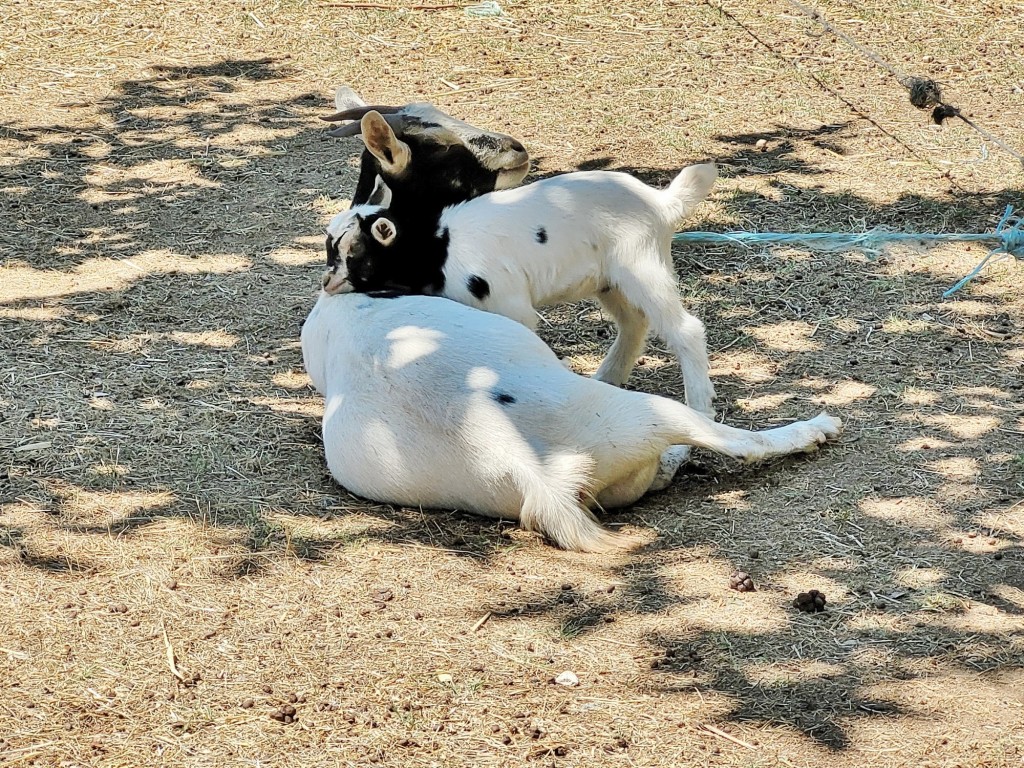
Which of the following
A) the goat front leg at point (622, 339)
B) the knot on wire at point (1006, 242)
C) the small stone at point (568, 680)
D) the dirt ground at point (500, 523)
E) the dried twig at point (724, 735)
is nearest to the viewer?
the dried twig at point (724, 735)

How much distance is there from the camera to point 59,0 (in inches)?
430

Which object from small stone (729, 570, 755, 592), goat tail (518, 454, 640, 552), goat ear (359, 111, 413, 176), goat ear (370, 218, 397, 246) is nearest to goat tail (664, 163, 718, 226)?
goat ear (370, 218, 397, 246)

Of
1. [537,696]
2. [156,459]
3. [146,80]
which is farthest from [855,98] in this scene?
[537,696]

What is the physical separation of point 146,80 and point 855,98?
17.6ft

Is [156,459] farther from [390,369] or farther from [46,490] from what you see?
[390,369]

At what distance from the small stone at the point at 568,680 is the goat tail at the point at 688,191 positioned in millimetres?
2403

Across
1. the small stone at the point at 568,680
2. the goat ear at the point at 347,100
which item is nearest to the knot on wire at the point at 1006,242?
the goat ear at the point at 347,100

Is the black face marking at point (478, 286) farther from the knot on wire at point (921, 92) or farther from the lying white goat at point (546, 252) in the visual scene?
the knot on wire at point (921, 92)

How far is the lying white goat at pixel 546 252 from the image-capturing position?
5387mm

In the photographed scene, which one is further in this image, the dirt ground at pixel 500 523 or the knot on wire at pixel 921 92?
the knot on wire at pixel 921 92

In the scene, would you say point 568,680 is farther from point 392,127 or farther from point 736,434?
point 392,127

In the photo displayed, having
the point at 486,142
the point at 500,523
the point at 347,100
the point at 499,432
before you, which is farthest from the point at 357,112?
the point at 500,523

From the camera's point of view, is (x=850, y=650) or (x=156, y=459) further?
(x=156, y=459)

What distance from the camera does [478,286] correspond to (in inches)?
214
